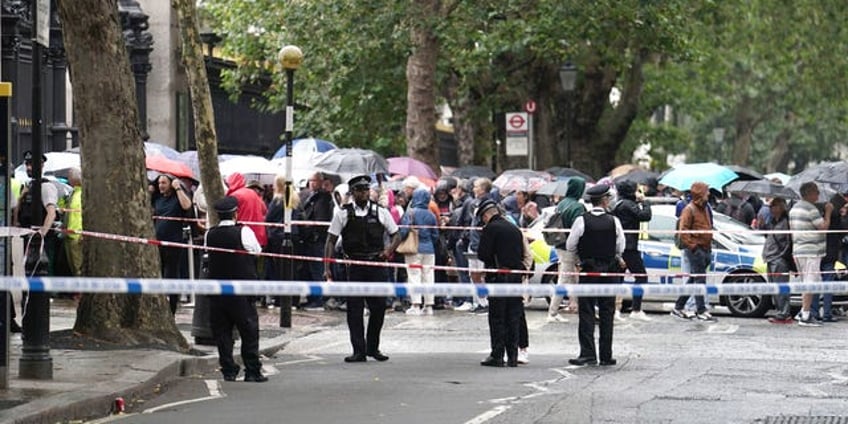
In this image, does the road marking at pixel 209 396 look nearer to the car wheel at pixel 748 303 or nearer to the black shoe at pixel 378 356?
the black shoe at pixel 378 356

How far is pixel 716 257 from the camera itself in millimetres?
22641

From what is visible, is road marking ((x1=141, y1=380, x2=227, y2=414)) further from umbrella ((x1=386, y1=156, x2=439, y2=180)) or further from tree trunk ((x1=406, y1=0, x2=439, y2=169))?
tree trunk ((x1=406, y1=0, x2=439, y2=169))

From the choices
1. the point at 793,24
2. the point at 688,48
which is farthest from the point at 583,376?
the point at 793,24

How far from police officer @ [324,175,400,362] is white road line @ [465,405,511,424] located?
13.6 feet

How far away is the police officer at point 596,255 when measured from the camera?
15836mm

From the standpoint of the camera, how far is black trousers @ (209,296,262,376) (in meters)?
14.4

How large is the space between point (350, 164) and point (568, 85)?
1040 centimetres

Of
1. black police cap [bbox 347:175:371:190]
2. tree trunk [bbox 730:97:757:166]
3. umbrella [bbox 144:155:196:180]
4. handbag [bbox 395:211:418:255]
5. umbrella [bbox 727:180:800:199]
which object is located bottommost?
handbag [bbox 395:211:418:255]

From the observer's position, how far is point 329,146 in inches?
1197

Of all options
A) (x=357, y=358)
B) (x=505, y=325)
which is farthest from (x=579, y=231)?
(x=357, y=358)

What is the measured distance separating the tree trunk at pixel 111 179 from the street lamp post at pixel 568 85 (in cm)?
2125

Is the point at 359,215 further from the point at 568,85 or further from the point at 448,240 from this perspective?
the point at 568,85

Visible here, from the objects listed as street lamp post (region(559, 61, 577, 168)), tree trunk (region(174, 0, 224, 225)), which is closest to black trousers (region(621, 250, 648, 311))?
tree trunk (region(174, 0, 224, 225))

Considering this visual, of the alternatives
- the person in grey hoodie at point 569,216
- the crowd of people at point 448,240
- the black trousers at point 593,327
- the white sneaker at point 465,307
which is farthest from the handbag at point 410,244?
the black trousers at point 593,327
